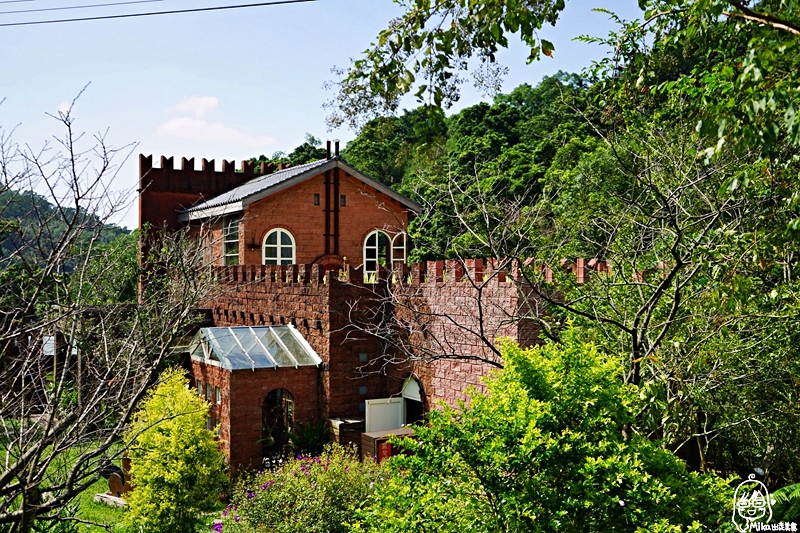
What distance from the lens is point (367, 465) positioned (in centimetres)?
1148

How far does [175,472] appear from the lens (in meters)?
11.5

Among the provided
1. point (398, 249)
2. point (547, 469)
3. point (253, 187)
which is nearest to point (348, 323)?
point (398, 249)

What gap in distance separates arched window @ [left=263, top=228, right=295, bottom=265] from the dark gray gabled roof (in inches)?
48.4

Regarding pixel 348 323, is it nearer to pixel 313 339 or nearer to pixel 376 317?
pixel 376 317

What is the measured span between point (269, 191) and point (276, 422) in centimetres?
720

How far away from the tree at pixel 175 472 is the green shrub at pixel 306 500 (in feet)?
3.90

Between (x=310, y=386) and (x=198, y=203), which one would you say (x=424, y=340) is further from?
(x=198, y=203)

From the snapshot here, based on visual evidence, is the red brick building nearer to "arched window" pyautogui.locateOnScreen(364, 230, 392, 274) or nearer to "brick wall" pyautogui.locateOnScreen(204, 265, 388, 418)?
"brick wall" pyautogui.locateOnScreen(204, 265, 388, 418)

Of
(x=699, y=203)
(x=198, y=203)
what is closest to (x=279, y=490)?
(x=699, y=203)

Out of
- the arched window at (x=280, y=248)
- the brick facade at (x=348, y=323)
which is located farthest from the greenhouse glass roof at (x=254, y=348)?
the arched window at (x=280, y=248)

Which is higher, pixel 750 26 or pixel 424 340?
pixel 750 26

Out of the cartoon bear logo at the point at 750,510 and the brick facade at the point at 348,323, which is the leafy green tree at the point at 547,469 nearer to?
the cartoon bear logo at the point at 750,510

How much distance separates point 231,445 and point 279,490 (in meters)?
4.69

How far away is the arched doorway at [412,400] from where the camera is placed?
585 inches
